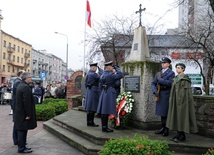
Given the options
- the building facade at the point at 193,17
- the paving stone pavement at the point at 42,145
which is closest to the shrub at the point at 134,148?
the paving stone pavement at the point at 42,145

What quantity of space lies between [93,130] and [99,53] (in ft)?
53.2

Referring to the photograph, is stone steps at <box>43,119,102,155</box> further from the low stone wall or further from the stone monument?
the low stone wall

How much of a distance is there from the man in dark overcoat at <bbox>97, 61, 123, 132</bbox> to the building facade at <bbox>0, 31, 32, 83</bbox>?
198ft

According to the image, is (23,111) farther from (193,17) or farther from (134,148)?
(193,17)

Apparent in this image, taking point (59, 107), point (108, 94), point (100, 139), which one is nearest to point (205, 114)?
point (108, 94)

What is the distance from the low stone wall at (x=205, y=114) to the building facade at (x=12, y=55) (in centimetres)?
6150

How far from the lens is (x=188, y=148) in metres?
5.34

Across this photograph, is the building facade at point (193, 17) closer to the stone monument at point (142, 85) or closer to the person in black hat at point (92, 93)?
the stone monument at point (142, 85)

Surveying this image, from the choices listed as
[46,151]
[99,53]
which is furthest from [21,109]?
[99,53]

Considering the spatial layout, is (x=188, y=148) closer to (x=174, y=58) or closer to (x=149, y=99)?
(x=149, y=99)

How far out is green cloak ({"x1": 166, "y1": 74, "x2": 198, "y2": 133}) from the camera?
5.46m

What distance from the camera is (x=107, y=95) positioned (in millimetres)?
6438

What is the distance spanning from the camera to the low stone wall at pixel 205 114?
243 inches

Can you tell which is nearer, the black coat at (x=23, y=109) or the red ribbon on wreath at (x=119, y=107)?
the black coat at (x=23, y=109)
